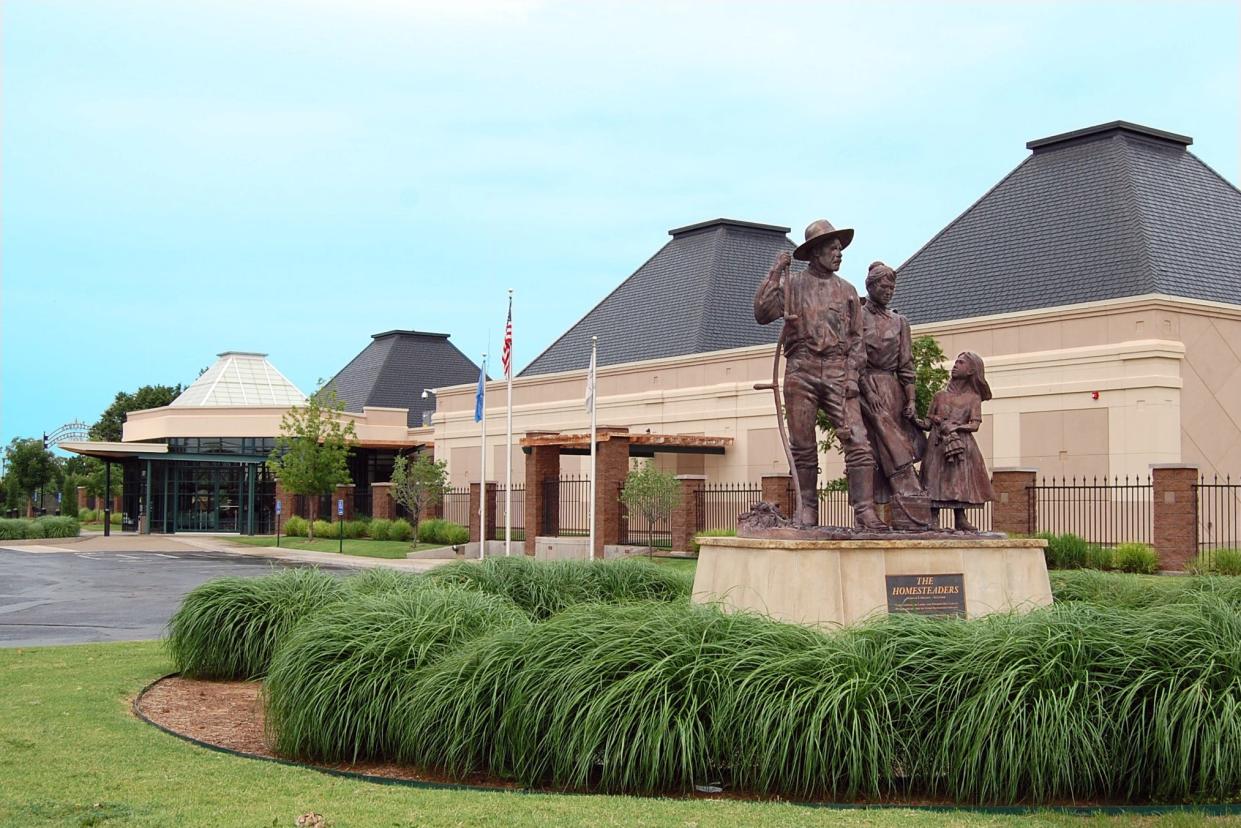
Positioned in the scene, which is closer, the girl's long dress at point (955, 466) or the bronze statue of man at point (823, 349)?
the bronze statue of man at point (823, 349)

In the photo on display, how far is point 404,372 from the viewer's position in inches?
2906

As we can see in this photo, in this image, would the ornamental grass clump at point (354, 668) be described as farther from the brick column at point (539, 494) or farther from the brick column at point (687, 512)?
the brick column at point (539, 494)

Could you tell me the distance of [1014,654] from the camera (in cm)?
802

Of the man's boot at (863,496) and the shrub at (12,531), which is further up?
the man's boot at (863,496)

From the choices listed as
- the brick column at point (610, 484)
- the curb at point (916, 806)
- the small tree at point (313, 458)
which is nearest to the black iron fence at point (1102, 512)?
the brick column at point (610, 484)

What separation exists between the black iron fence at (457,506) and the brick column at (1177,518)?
31.5m

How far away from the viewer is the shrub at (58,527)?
5325 cm

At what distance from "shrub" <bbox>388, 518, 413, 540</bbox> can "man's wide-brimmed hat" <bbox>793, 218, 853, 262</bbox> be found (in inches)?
1464

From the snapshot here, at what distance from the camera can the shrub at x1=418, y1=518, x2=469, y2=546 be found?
149 ft

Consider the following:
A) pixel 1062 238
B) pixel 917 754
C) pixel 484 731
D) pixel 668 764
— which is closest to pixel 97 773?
pixel 484 731

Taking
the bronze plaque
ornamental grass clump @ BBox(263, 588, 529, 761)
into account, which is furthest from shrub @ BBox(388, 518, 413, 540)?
ornamental grass clump @ BBox(263, 588, 529, 761)

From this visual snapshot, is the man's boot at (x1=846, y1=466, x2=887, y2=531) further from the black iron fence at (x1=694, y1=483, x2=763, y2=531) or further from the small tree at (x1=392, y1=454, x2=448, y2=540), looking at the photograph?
the small tree at (x1=392, y1=454, x2=448, y2=540)

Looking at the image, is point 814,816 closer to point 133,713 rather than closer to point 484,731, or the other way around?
point 484,731

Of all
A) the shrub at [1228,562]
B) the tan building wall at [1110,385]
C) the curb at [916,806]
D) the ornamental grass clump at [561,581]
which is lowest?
the curb at [916,806]
